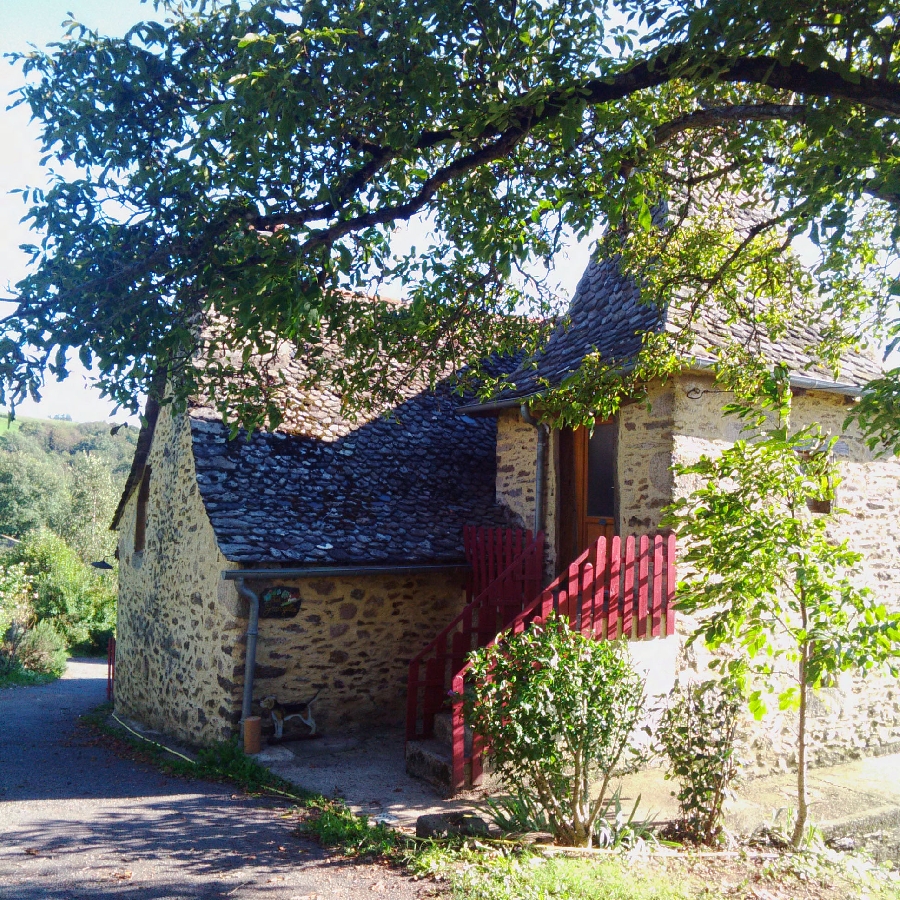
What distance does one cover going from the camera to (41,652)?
20094 millimetres

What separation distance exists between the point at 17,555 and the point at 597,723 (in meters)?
24.6

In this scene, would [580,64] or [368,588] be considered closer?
[580,64]

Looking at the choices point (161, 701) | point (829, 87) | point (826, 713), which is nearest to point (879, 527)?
point (826, 713)

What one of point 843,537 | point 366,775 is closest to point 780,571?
point 843,537

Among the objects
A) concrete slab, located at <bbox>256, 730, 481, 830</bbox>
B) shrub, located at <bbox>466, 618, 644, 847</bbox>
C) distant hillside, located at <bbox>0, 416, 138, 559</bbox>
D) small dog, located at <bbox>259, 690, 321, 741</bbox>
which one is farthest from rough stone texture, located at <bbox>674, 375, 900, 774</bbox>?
distant hillside, located at <bbox>0, 416, 138, 559</bbox>

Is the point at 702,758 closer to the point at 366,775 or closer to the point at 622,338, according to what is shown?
the point at 366,775

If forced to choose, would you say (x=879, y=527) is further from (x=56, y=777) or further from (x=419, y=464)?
(x=56, y=777)

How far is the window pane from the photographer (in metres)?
8.80

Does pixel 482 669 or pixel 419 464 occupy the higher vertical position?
pixel 419 464

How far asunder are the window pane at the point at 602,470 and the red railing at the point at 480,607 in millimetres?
843

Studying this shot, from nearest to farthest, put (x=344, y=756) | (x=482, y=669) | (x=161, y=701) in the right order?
(x=482, y=669) < (x=344, y=756) < (x=161, y=701)

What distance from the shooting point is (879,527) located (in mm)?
8930

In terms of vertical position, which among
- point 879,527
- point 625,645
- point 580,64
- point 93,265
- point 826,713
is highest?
point 580,64

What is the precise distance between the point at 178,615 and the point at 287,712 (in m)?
2.34
